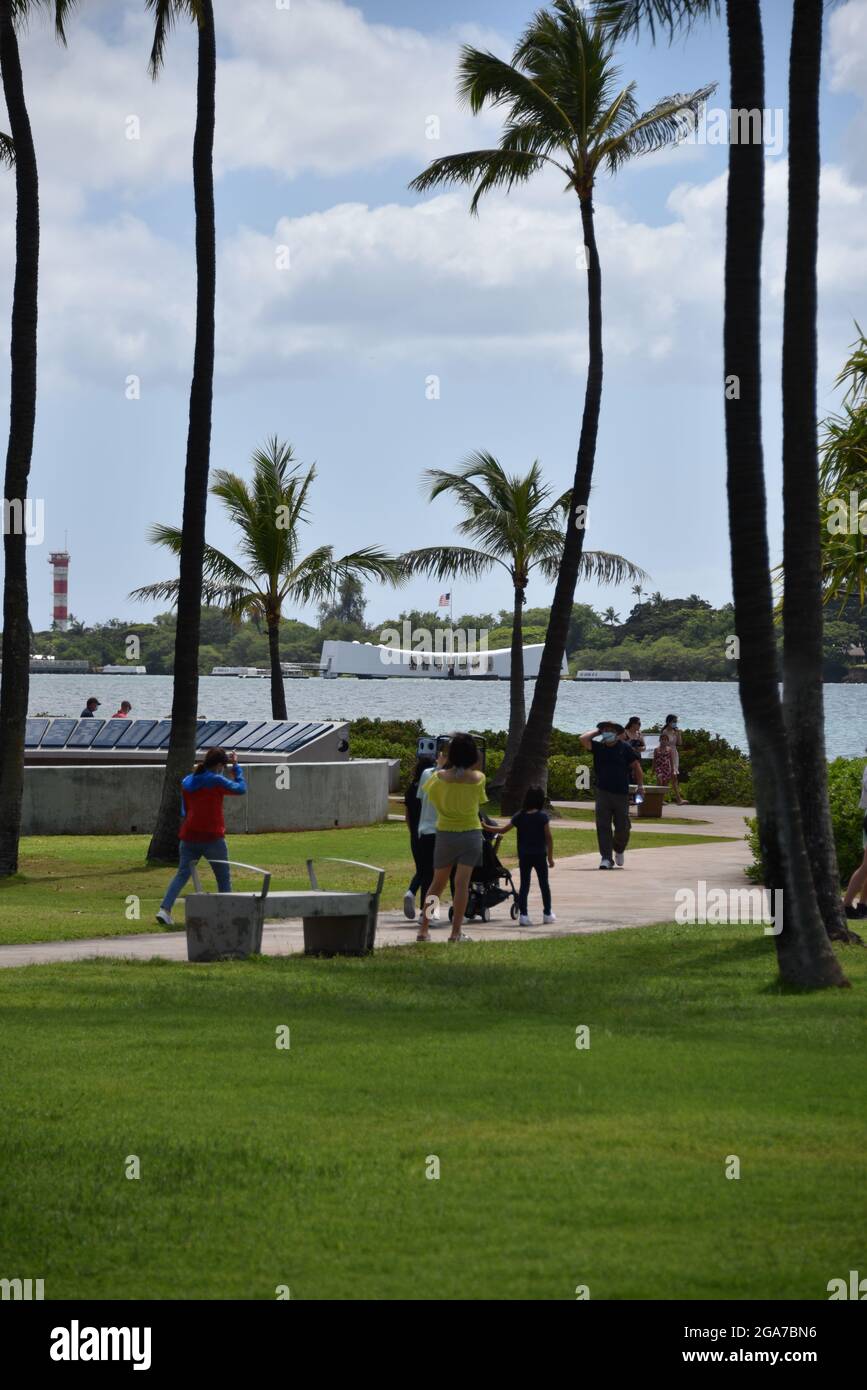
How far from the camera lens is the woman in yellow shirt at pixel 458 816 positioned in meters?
12.9

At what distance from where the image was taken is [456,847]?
42.9 feet

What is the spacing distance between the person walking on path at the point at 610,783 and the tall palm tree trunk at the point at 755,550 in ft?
28.9

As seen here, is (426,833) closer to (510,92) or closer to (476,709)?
(510,92)

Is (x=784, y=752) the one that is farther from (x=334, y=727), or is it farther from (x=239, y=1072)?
(x=334, y=727)

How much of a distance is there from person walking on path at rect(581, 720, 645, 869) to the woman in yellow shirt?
6.87m

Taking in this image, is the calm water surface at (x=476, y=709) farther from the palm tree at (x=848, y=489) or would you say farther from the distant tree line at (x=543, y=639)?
the palm tree at (x=848, y=489)

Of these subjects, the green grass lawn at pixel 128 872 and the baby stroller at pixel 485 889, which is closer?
the green grass lawn at pixel 128 872

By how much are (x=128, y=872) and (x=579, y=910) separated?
6218mm

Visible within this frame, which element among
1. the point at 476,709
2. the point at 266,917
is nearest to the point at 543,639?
the point at 476,709

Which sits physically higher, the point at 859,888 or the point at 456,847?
the point at 456,847

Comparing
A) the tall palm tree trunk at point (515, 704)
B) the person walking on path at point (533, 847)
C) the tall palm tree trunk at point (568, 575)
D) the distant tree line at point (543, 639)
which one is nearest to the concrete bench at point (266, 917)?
the person walking on path at point (533, 847)

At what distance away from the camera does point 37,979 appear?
11.0m

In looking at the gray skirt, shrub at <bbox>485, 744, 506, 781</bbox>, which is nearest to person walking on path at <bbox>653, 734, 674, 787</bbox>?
shrub at <bbox>485, 744, 506, 781</bbox>
